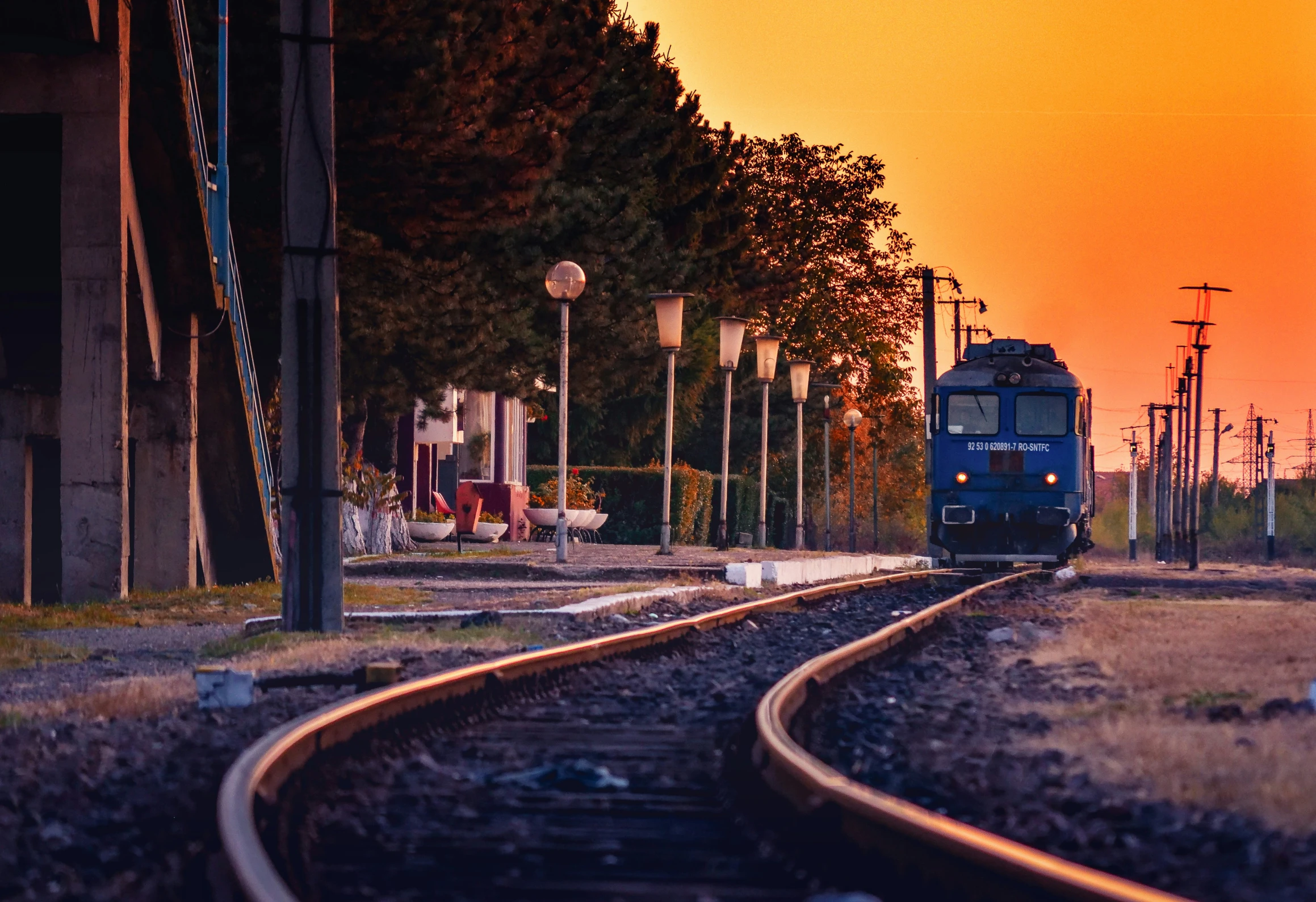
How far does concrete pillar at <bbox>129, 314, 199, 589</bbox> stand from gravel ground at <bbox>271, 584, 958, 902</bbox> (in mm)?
9821

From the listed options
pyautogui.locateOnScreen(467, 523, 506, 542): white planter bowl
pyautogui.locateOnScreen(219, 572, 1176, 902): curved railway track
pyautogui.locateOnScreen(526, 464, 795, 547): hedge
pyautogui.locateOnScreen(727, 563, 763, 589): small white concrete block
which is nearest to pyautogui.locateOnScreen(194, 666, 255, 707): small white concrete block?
pyautogui.locateOnScreen(219, 572, 1176, 902): curved railway track

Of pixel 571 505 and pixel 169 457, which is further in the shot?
pixel 571 505

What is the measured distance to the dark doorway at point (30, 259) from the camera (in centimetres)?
1712

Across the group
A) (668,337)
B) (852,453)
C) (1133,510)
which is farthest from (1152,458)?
(668,337)

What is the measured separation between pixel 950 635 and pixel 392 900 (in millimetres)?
10660

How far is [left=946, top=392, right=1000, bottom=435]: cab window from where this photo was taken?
28.5 metres

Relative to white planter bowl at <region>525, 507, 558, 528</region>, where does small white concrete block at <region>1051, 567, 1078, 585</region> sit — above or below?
below

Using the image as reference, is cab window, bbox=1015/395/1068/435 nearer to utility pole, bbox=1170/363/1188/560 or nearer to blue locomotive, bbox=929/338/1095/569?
blue locomotive, bbox=929/338/1095/569

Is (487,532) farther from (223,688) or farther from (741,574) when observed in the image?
(223,688)

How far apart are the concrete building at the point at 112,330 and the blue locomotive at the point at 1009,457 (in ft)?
41.8

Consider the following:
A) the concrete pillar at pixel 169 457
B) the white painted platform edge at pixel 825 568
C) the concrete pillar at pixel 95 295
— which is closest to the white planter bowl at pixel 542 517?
the white painted platform edge at pixel 825 568

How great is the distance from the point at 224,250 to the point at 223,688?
34.5 ft

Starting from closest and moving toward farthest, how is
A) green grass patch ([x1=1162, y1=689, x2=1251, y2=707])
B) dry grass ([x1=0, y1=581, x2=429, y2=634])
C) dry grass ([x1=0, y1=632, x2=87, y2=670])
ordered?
green grass patch ([x1=1162, y1=689, x2=1251, y2=707])
dry grass ([x1=0, y1=632, x2=87, y2=670])
dry grass ([x1=0, y1=581, x2=429, y2=634])

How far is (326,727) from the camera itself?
6738mm
